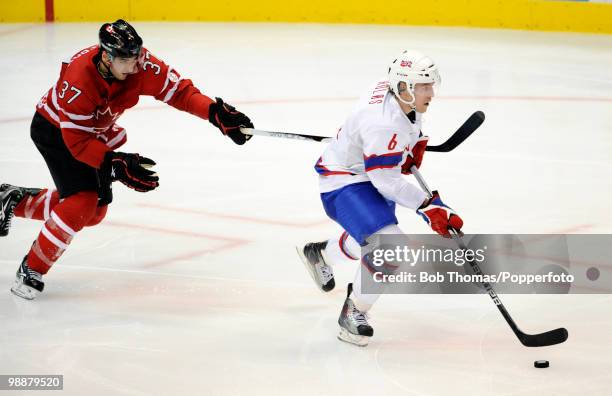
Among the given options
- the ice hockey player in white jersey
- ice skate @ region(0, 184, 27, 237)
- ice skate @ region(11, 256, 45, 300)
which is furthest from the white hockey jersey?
ice skate @ region(0, 184, 27, 237)

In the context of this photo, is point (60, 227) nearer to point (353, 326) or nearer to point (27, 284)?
point (27, 284)

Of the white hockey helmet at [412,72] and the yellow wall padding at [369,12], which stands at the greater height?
the white hockey helmet at [412,72]

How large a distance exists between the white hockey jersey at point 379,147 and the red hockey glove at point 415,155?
45 millimetres

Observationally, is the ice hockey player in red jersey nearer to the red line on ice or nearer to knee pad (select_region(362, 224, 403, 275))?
the red line on ice

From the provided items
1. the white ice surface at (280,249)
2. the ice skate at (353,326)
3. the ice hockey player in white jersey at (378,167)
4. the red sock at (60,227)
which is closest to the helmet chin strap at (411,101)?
the ice hockey player in white jersey at (378,167)

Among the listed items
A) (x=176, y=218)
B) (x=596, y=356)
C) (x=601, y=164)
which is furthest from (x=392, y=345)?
(x=601, y=164)

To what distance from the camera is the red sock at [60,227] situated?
4.20 m

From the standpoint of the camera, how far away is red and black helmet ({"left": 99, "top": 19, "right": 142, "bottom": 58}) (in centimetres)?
397

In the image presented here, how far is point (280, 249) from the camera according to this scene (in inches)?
192

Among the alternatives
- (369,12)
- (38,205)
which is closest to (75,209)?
(38,205)

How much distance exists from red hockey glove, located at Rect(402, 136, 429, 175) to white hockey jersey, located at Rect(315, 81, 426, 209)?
0.05 meters

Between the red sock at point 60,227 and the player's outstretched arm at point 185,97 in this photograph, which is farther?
the player's outstretched arm at point 185,97

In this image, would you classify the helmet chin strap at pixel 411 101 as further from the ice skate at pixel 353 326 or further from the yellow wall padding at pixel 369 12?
the yellow wall padding at pixel 369 12

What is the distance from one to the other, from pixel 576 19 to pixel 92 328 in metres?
8.85
